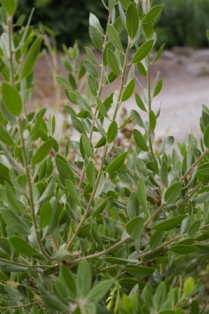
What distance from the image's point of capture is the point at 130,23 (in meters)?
0.81

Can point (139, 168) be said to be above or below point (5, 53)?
below

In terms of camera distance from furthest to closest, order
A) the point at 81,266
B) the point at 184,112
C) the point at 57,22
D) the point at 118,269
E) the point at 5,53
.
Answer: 1. the point at 57,22
2. the point at 184,112
3. the point at 118,269
4. the point at 5,53
5. the point at 81,266

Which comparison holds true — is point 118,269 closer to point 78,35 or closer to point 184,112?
point 184,112

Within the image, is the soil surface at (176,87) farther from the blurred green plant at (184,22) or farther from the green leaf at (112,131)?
the green leaf at (112,131)

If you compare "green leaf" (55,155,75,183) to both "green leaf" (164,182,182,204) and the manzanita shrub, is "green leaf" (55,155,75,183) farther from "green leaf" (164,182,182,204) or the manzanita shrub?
"green leaf" (164,182,182,204)

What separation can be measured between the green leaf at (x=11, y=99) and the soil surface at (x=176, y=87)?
14.2 ft

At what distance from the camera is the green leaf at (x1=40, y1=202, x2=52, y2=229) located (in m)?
0.65

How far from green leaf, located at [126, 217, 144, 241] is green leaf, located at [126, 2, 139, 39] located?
10.6 inches

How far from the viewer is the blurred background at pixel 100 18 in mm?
10961

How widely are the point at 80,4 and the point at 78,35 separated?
2.11 ft

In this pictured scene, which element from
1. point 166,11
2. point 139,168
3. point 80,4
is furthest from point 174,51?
point 139,168

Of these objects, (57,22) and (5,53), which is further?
(57,22)

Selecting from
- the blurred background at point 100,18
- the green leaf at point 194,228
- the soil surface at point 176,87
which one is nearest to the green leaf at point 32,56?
the green leaf at point 194,228

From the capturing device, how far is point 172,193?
0.79 m
